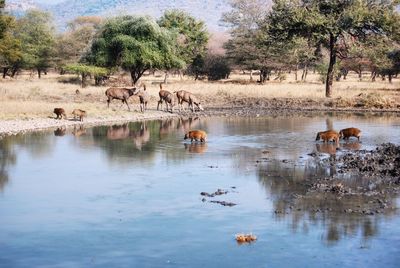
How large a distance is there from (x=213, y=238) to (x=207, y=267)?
1.71 m

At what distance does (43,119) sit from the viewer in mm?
31766

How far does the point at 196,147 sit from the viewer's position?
947 inches

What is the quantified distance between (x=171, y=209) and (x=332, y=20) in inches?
1312

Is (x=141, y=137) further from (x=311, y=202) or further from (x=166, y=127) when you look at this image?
(x=311, y=202)

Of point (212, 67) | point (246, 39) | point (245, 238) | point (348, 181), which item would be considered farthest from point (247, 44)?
point (245, 238)

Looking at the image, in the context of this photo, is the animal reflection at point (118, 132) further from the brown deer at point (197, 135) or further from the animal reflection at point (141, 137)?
the brown deer at point (197, 135)

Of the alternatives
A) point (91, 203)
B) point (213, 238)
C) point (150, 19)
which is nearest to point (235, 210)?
point (213, 238)

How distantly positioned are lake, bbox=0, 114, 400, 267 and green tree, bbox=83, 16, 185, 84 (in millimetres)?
24626

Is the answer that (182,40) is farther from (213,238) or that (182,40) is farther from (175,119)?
(213,238)

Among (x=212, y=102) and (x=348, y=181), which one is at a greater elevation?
(x=212, y=102)

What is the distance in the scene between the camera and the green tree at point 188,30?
7750cm

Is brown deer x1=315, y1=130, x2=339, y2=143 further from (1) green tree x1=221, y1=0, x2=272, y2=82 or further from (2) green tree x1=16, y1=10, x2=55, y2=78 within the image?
(2) green tree x1=16, y1=10, x2=55, y2=78

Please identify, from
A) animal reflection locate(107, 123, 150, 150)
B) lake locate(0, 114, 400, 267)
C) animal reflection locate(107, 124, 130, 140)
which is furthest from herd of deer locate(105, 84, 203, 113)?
lake locate(0, 114, 400, 267)

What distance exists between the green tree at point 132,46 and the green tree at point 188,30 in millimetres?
23547
